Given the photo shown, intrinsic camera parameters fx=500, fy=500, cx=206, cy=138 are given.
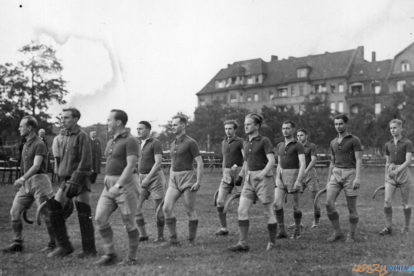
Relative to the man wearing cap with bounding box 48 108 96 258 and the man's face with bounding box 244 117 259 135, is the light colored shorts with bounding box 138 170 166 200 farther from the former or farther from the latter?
the man's face with bounding box 244 117 259 135

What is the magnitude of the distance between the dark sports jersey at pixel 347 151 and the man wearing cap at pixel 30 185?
5244mm

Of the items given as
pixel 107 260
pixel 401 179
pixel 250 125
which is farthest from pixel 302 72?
pixel 107 260

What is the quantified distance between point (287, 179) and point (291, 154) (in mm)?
501

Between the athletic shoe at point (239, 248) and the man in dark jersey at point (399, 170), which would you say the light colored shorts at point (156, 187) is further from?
the man in dark jersey at point (399, 170)

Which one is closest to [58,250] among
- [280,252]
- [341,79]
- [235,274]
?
[235,274]

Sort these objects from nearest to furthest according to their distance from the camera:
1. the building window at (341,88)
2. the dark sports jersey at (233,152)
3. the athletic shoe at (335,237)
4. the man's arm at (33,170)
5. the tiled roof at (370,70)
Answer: the man's arm at (33,170)
the athletic shoe at (335,237)
the dark sports jersey at (233,152)
the tiled roof at (370,70)
the building window at (341,88)

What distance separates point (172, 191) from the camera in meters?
8.67

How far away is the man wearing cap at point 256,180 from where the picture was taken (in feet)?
26.4

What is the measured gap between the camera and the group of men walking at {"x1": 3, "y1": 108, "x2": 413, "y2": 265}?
7.19m

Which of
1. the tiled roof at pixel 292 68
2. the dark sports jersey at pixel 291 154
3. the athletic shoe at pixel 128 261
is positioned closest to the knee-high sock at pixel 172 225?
the athletic shoe at pixel 128 261

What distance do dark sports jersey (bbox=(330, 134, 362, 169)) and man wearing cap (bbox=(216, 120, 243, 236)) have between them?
6.47 feet

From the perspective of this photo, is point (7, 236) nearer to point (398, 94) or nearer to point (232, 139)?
point (232, 139)

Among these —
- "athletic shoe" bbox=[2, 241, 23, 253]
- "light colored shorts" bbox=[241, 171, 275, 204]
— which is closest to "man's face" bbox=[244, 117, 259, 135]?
"light colored shorts" bbox=[241, 171, 275, 204]

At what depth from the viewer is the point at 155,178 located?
31.0 ft
